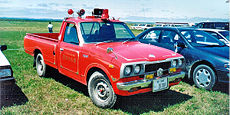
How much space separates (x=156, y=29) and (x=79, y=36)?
302 centimetres

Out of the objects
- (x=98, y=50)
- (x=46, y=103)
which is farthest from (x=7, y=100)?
(x=98, y=50)

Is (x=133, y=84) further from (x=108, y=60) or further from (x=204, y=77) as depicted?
(x=204, y=77)

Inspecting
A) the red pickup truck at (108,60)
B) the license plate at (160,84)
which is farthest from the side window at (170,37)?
the license plate at (160,84)

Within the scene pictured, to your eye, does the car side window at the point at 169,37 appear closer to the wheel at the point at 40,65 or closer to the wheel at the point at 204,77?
the wheel at the point at 204,77

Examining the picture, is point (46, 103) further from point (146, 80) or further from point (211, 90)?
point (211, 90)

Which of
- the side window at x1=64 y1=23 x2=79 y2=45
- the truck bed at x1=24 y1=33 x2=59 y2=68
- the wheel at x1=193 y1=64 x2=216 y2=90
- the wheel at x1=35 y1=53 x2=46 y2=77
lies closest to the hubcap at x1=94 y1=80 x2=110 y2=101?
the side window at x1=64 y1=23 x2=79 y2=45

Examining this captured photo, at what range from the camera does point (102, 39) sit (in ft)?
15.4

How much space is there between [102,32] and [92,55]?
1.03 metres

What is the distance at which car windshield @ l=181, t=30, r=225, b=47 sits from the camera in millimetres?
6051

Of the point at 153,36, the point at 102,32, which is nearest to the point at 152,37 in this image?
the point at 153,36

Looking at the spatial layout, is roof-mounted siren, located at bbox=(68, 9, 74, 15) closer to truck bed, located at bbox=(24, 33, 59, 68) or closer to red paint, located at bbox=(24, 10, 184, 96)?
red paint, located at bbox=(24, 10, 184, 96)

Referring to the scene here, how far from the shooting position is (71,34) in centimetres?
491

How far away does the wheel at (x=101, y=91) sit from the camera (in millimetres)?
3811

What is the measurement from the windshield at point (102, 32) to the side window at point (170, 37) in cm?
146
